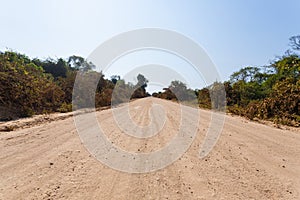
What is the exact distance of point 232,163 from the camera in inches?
164

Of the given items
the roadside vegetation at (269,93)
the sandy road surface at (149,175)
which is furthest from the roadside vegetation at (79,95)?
the sandy road surface at (149,175)

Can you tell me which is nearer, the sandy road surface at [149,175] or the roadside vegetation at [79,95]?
the sandy road surface at [149,175]

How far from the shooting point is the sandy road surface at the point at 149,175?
281 cm

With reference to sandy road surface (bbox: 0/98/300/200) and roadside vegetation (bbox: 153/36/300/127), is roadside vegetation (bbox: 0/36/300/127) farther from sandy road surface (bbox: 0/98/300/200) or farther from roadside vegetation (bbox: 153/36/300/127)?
sandy road surface (bbox: 0/98/300/200)

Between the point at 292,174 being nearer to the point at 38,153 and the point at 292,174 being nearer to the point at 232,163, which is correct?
the point at 232,163

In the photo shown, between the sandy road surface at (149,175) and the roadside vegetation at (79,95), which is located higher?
the roadside vegetation at (79,95)

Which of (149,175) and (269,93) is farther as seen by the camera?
(269,93)

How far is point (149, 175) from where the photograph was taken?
3.41m

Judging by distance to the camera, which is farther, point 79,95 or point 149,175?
point 79,95

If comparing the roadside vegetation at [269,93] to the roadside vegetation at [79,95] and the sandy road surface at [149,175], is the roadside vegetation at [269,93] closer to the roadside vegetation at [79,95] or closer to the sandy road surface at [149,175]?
the roadside vegetation at [79,95]

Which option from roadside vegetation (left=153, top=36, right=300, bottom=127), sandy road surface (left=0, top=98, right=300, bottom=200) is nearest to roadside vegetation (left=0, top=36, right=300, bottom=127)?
roadside vegetation (left=153, top=36, right=300, bottom=127)

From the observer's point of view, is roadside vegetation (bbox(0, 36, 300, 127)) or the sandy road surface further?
roadside vegetation (bbox(0, 36, 300, 127))

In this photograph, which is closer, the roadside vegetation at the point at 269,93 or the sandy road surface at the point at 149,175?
the sandy road surface at the point at 149,175

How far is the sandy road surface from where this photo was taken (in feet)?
9.23
